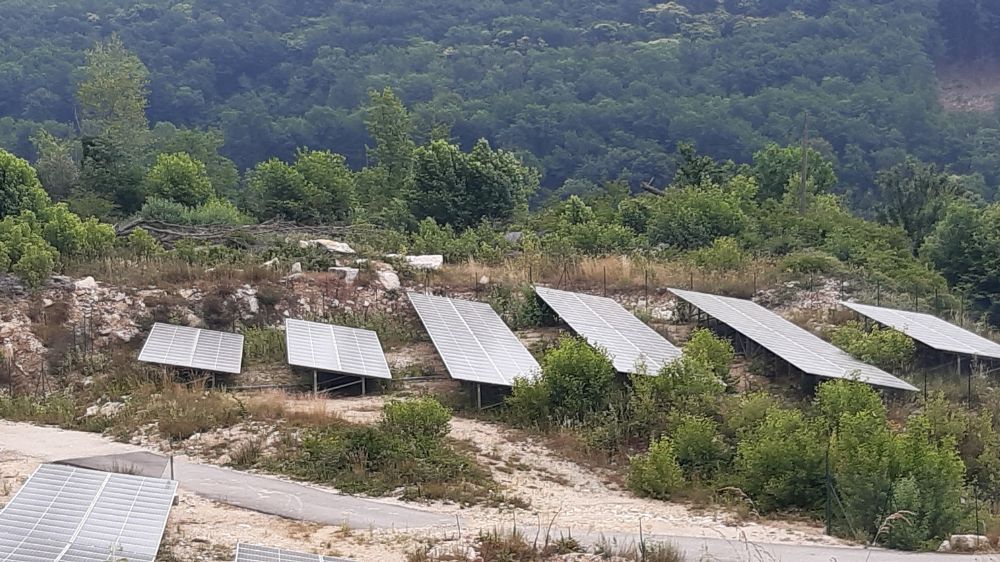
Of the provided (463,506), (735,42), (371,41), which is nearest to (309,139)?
(371,41)

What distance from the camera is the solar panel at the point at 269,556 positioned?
9.60 meters

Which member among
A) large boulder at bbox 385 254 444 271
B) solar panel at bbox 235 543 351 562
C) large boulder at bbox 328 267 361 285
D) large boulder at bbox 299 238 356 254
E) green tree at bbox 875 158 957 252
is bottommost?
green tree at bbox 875 158 957 252

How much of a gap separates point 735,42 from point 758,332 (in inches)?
2999

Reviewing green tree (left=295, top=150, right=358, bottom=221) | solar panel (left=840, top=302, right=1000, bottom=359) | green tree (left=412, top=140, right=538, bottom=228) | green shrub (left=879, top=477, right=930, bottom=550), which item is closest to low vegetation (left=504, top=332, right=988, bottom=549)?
green shrub (left=879, top=477, right=930, bottom=550)

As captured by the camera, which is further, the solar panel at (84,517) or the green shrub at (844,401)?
the green shrub at (844,401)

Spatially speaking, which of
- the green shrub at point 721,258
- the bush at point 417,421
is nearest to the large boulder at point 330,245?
the green shrub at point 721,258

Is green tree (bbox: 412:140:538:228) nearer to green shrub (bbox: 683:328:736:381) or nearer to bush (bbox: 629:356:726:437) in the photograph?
green shrub (bbox: 683:328:736:381)

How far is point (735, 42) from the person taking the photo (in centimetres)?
9131

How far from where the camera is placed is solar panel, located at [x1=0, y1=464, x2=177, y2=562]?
378 inches

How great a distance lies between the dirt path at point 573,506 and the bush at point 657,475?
0.15m

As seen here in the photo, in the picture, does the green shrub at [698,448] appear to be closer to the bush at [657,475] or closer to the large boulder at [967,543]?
the bush at [657,475]

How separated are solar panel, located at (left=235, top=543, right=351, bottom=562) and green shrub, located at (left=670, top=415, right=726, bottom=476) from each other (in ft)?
18.2

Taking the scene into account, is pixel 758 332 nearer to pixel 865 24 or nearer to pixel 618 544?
pixel 618 544

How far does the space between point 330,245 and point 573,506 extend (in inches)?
532
